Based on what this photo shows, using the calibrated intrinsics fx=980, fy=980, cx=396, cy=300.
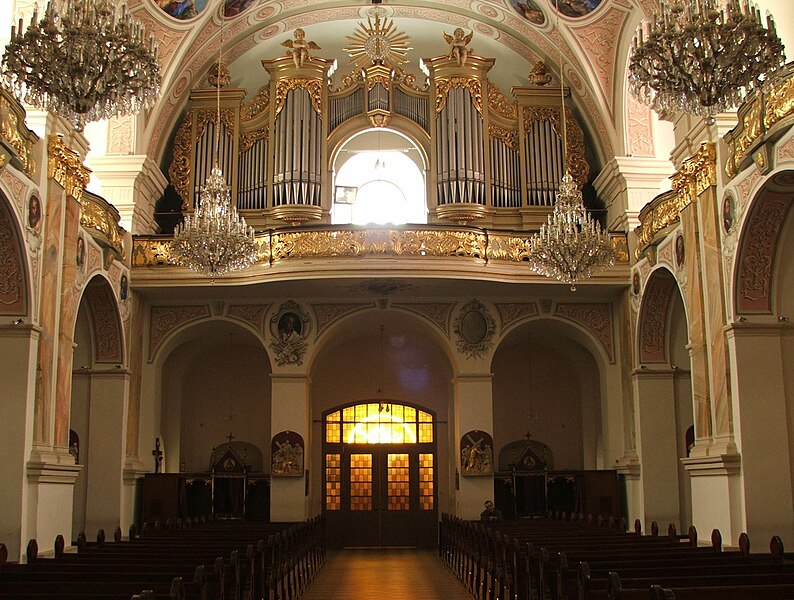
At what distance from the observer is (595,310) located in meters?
18.5

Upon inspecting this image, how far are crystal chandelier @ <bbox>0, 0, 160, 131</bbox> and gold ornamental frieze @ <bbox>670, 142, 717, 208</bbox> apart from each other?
7802mm

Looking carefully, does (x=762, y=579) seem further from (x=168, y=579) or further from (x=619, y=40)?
(x=619, y=40)

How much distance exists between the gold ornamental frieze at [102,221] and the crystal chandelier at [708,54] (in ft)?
29.8

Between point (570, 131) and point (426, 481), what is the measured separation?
795 cm

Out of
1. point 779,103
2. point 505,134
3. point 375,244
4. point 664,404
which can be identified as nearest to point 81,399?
point 375,244

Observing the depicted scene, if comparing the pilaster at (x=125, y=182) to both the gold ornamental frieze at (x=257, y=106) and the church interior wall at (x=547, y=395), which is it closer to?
the gold ornamental frieze at (x=257, y=106)

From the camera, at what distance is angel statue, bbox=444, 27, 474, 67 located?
1944cm

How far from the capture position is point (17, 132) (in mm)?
11492

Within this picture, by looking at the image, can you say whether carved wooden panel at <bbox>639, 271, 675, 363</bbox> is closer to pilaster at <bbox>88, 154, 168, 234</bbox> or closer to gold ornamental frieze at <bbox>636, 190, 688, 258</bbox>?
gold ornamental frieze at <bbox>636, 190, 688, 258</bbox>

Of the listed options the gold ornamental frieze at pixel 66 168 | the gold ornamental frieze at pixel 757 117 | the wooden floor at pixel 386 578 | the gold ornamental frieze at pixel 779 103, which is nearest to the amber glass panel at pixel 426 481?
the wooden floor at pixel 386 578

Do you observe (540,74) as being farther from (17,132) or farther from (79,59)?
(79,59)

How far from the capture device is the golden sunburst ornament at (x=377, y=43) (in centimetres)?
1981

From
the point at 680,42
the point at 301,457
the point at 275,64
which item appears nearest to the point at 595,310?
the point at 301,457

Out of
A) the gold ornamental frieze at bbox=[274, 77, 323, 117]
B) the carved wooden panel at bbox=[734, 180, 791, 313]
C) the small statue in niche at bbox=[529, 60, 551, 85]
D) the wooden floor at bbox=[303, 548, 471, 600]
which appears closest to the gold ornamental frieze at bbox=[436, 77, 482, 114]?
the small statue in niche at bbox=[529, 60, 551, 85]
